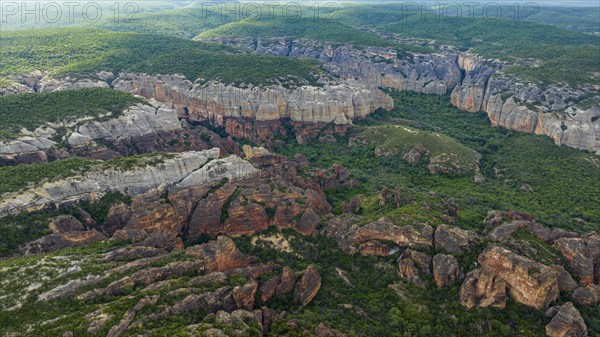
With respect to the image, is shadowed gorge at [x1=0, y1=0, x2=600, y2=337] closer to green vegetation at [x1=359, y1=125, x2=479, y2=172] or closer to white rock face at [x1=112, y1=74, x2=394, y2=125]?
white rock face at [x1=112, y1=74, x2=394, y2=125]

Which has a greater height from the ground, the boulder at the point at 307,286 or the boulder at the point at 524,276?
the boulder at the point at 524,276

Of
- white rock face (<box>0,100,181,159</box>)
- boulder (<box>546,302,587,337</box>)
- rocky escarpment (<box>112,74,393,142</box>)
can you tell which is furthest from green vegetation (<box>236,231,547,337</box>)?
rocky escarpment (<box>112,74,393,142</box>)

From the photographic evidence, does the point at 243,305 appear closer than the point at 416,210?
Result: Yes

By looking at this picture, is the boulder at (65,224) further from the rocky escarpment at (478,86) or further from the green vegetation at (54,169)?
the rocky escarpment at (478,86)

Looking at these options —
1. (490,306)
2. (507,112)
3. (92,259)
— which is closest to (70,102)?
(92,259)

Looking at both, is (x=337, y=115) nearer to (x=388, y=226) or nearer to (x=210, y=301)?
(x=388, y=226)

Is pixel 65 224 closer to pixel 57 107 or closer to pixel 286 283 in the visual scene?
pixel 286 283

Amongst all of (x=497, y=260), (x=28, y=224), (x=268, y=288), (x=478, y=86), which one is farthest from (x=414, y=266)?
(x=478, y=86)

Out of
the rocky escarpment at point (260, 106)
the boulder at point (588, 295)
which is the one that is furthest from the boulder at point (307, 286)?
the rocky escarpment at point (260, 106)
